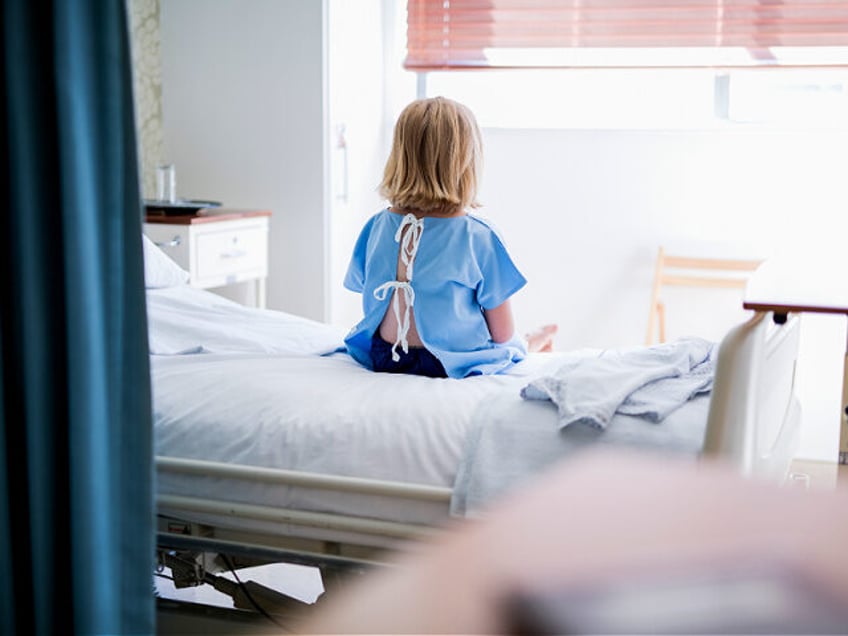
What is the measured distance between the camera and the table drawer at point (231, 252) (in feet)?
12.4

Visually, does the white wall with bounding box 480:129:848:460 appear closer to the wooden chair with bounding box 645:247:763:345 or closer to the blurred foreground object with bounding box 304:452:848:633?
the wooden chair with bounding box 645:247:763:345

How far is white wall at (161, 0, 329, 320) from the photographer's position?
13.7ft

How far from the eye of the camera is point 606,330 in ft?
14.9

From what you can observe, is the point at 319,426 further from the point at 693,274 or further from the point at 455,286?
the point at 693,274

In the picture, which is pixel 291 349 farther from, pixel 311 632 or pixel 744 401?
pixel 311 632

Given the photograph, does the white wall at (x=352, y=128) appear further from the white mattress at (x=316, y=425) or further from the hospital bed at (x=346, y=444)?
the hospital bed at (x=346, y=444)

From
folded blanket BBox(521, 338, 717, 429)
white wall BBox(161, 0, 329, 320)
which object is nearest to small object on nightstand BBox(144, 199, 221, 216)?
white wall BBox(161, 0, 329, 320)

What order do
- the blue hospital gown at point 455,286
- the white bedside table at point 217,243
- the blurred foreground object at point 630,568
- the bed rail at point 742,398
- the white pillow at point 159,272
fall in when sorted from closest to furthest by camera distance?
1. the blurred foreground object at point 630,568
2. the bed rail at point 742,398
3. the blue hospital gown at point 455,286
4. the white pillow at point 159,272
5. the white bedside table at point 217,243

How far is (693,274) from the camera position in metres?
4.38

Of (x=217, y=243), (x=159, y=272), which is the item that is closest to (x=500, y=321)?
(x=159, y=272)

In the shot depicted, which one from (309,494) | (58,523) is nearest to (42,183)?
(58,523)

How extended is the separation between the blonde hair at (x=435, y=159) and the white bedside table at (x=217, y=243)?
1.28 metres

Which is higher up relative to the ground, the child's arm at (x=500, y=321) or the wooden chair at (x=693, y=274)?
Answer: the child's arm at (x=500, y=321)

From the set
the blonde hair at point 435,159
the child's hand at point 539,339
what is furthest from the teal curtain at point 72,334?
the child's hand at point 539,339
